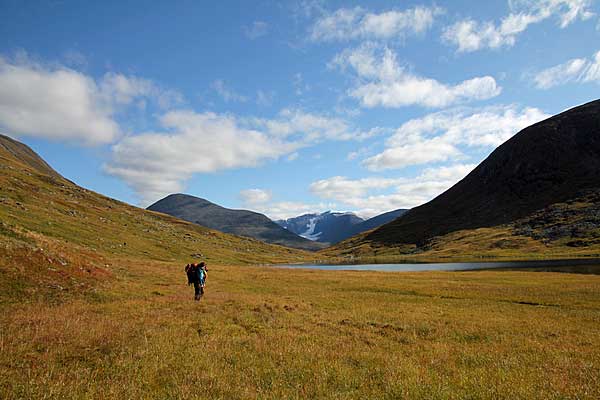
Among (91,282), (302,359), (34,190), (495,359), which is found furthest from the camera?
(34,190)

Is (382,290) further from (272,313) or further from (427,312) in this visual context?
(272,313)

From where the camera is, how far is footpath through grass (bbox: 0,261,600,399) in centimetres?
996

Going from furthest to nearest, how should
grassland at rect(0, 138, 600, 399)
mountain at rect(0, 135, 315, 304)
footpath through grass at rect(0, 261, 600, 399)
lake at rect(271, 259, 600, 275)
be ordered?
lake at rect(271, 259, 600, 275) < mountain at rect(0, 135, 315, 304) < grassland at rect(0, 138, 600, 399) < footpath through grass at rect(0, 261, 600, 399)

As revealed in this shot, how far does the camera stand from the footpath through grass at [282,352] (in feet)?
32.7

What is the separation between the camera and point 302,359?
512 inches

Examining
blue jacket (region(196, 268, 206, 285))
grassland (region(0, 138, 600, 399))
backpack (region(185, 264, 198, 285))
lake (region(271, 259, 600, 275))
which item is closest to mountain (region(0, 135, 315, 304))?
grassland (region(0, 138, 600, 399))

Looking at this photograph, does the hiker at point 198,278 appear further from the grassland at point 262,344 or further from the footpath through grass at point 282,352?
the footpath through grass at point 282,352

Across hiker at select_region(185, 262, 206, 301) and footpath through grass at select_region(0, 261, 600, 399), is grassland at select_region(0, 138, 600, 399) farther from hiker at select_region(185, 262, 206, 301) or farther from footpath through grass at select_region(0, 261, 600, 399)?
hiker at select_region(185, 262, 206, 301)

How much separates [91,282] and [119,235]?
265 ft

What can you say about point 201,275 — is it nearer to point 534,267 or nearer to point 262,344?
point 262,344

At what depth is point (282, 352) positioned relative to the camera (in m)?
13.9

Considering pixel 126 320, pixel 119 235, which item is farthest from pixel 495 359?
pixel 119 235

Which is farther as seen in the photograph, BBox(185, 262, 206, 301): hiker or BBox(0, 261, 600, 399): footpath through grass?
BBox(185, 262, 206, 301): hiker

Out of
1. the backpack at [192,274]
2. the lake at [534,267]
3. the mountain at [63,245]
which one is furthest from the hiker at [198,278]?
the lake at [534,267]
